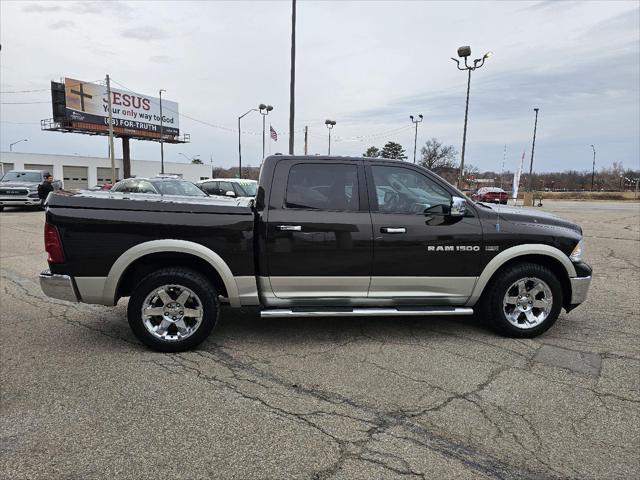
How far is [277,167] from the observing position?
180 inches

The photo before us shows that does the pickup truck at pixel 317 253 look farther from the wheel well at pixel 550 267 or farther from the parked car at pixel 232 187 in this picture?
the parked car at pixel 232 187

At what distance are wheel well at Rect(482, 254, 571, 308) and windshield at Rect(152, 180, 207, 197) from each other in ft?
34.5

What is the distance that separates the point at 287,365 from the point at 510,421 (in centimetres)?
187

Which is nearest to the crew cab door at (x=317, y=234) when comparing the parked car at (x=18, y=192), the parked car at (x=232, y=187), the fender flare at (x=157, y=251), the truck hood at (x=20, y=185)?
the fender flare at (x=157, y=251)

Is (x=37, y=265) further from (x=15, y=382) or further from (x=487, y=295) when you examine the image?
(x=487, y=295)

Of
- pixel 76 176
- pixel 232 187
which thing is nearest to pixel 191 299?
pixel 232 187

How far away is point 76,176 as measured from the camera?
70.8 m

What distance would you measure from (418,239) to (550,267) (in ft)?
5.20

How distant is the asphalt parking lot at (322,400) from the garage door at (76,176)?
7311 centimetres

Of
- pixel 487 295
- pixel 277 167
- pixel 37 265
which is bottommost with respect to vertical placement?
pixel 37 265

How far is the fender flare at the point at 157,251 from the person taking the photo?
4152mm

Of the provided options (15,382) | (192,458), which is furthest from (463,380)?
Answer: (15,382)

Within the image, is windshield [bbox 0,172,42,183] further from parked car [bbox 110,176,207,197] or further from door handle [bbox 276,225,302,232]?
door handle [bbox 276,225,302,232]

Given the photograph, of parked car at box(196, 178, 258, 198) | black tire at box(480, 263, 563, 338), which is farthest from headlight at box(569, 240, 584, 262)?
parked car at box(196, 178, 258, 198)
